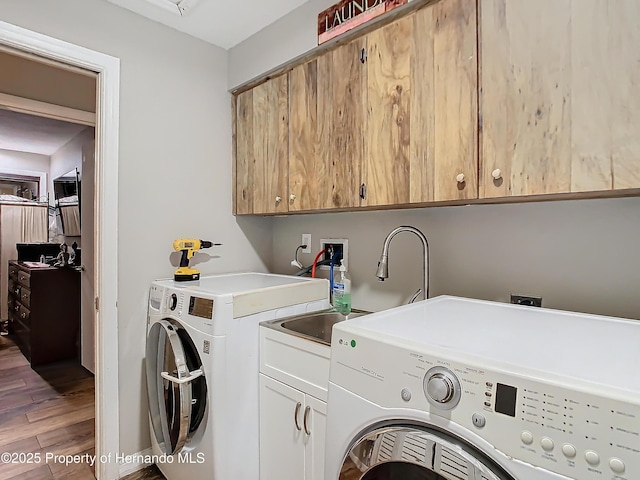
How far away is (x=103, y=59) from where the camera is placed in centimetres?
174

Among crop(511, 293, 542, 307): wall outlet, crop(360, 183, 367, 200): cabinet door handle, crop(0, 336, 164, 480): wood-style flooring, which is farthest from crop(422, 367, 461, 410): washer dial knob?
crop(0, 336, 164, 480): wood-style flooring

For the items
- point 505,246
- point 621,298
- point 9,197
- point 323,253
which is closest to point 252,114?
point 323,253

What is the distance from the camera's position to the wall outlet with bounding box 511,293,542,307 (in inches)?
53.0

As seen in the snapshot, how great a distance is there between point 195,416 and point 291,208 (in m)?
1.05

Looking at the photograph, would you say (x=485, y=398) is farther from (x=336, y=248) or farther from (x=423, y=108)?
(x=336, y=248)

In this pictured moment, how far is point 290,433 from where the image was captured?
55.9 inches

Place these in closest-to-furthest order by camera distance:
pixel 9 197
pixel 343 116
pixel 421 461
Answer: pixel 421 461
pixel 343 116
pixel 9 197

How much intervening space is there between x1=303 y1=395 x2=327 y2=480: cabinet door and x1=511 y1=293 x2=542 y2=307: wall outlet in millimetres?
817

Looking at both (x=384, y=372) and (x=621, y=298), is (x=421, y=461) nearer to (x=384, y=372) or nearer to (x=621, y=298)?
(x=384, y=372)

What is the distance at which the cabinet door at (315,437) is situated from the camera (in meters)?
1.30

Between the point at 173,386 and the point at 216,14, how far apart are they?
1831mm

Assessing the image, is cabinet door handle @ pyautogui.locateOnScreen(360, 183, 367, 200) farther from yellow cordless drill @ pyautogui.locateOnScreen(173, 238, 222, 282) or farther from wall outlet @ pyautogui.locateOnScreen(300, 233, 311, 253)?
yellow cordless drill @ pyautogui.locateOnScreen(173, 238, 222, 282)

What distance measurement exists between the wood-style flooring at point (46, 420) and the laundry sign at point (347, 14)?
2320 millimetres

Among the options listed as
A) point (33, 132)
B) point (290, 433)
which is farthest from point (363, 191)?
point (33, 132)
